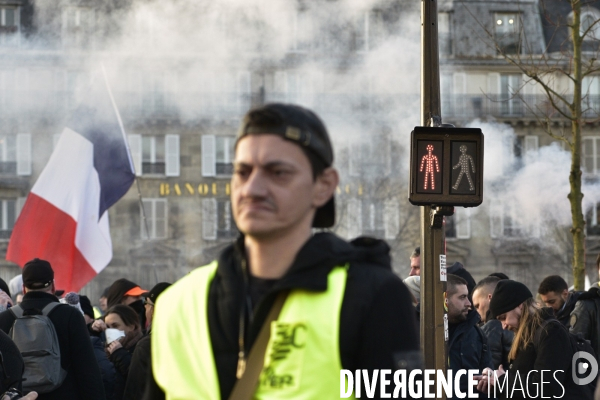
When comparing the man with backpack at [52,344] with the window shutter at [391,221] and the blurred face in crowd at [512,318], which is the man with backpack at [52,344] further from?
the window shutter at [391,221]

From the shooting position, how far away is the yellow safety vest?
2.24 metres

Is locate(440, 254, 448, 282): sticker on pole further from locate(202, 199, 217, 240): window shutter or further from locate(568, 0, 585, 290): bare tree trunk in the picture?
locate(202, 199, 217, 240): window shutter

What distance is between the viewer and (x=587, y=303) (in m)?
7.39

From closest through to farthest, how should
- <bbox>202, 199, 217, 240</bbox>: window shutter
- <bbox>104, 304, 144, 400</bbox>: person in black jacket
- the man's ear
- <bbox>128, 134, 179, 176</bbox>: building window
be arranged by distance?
1. the man's ear
2. <bbox>104, 304, 144, 400</bbox>: person in black jacket
3. <bbox>202, 199, 217, 240</bbox>: window shutter
4. <bbox>128, 134, 179, 176</bbox>: building window

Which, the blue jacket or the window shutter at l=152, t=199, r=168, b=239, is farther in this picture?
the window shutter at l=152, t=199, r=168, b=239

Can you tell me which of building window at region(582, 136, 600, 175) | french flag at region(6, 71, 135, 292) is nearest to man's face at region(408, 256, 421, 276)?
french flag at region(6, 71, 135, 292)

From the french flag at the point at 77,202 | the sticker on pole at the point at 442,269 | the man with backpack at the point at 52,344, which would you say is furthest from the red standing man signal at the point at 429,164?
the french flag at the point at 77,202

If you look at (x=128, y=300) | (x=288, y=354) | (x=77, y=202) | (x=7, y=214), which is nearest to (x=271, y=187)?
(x=288, y=354)

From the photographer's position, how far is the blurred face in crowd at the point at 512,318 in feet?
20.3

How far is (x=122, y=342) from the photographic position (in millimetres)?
7562

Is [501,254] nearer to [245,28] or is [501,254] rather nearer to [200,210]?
[200,210]

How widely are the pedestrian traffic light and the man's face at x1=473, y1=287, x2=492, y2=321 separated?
0.70 m

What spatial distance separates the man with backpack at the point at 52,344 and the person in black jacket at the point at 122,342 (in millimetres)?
855

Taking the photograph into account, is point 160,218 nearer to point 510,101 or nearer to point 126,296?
point 510,101
